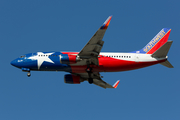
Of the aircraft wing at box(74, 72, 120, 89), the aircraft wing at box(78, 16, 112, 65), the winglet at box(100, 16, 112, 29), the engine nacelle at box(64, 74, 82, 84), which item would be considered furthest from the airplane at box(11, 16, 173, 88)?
the winglet at box(100, 16, 112, 29)

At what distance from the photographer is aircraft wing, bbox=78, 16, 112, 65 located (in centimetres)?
4459

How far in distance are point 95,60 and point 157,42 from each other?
38.7 ft

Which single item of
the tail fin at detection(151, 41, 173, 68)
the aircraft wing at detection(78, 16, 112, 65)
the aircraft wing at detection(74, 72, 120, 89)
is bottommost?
the aircraft wing at detection(74, 72, 120, 89)

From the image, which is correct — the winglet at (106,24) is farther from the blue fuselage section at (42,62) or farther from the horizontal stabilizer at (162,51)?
the blue fuselage section at (42,62)

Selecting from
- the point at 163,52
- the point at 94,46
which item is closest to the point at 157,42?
the point at 163,52

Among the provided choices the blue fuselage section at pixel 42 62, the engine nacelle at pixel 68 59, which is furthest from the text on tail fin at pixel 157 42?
the blue fuselage section at pixel 42 62

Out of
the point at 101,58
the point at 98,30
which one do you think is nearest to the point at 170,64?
the point at 101,58

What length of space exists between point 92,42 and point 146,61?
10.5 m

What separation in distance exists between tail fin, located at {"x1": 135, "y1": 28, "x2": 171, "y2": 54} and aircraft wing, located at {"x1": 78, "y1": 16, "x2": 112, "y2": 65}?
875 centimetres

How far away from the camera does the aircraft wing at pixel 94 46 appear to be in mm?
44594

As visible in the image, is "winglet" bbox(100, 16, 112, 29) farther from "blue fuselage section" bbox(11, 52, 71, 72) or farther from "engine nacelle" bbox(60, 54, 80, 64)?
"blue fuselage section" bbox(11, 52, 71, 72)

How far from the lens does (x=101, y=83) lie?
199 ft

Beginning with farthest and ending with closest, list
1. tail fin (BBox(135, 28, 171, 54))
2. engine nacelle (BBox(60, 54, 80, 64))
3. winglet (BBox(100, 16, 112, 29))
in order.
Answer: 1. tail fin (BBox(135, 28, 171, 54))
2. engine nacelle (BBox(60, 54, 80, 64))
3. winglet (BBox(100, 16, 112, 29))

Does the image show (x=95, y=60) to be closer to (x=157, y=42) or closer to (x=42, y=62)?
(x=42, y=62)
